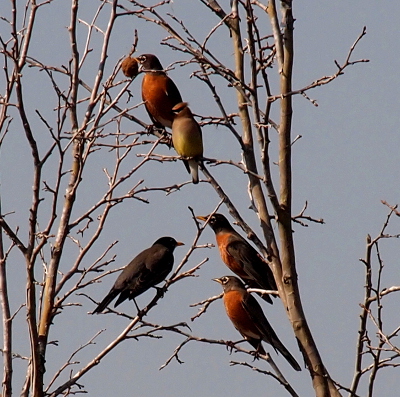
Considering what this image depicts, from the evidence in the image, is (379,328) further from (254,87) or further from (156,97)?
(156,97)

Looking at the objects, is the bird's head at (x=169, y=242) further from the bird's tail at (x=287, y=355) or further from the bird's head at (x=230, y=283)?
the bird's tail at (x=287, y=355)

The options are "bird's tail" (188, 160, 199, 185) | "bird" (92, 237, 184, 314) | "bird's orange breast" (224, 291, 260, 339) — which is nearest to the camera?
"bird's tail" (188, 160, 199, 185)

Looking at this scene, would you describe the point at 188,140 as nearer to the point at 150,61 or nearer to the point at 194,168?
the point at 194,168

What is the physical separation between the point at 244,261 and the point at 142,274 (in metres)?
1.05

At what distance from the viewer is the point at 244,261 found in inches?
314

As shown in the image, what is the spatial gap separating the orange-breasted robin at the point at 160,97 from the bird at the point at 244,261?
1.04 meters

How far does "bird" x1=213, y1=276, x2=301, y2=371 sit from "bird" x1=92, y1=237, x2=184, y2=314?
0.66m

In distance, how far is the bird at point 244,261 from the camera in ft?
25.8

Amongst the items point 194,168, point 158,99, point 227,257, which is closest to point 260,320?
point 227,257

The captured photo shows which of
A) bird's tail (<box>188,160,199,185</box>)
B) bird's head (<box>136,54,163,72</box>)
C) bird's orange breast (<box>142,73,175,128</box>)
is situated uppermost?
bird's head (<box>136,54,163,72</box>)

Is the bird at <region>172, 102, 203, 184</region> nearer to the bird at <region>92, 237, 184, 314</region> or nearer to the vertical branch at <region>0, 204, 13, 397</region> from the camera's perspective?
the bird at <region>92, 237, 184, 314</region>

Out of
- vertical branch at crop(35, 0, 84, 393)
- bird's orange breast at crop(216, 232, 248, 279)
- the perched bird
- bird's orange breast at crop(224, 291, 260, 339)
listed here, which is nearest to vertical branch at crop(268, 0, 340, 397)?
vertical branch at crop(35, 0, 84, 393)

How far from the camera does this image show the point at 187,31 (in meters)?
5.58

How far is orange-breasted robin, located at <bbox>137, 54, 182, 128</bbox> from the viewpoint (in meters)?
8.11
